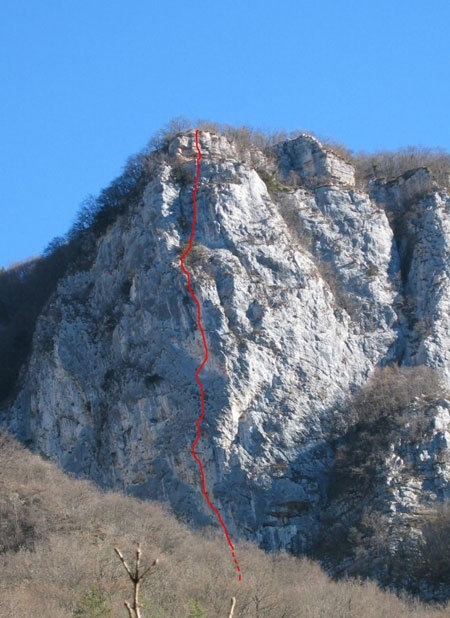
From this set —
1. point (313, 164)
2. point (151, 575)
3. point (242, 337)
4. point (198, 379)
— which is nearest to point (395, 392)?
point (242, 337)

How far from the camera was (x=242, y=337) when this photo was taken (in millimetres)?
40562

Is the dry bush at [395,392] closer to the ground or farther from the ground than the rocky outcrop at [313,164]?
closer to the ground

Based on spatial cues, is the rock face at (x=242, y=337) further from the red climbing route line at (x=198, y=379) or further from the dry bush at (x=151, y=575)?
the dry bush at (x=151, y=575)

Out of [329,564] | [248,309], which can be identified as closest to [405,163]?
[248,309]

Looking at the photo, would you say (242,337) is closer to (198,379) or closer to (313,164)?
(198,379)

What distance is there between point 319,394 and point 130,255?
8.26 m

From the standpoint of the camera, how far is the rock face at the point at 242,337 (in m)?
38.0

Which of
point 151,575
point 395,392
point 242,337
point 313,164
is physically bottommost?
point 151,575

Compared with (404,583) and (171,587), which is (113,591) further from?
(404,583)

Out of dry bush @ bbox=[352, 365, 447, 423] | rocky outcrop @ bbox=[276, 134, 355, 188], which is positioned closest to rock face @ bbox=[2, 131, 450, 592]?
rocky outcrop @ bbox=[276, 134, 355, 188]

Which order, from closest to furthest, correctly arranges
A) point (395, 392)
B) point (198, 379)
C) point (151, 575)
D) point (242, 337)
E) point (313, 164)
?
1. point (151, 575)
2. point (198, 379)
3. point (395, 392)
4. point (242, 337)
5. point (313, 164)

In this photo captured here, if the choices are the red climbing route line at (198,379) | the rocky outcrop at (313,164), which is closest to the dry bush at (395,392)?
the red climbing route line at (198,379)

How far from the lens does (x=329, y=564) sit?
35.5m

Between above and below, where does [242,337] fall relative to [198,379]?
above
